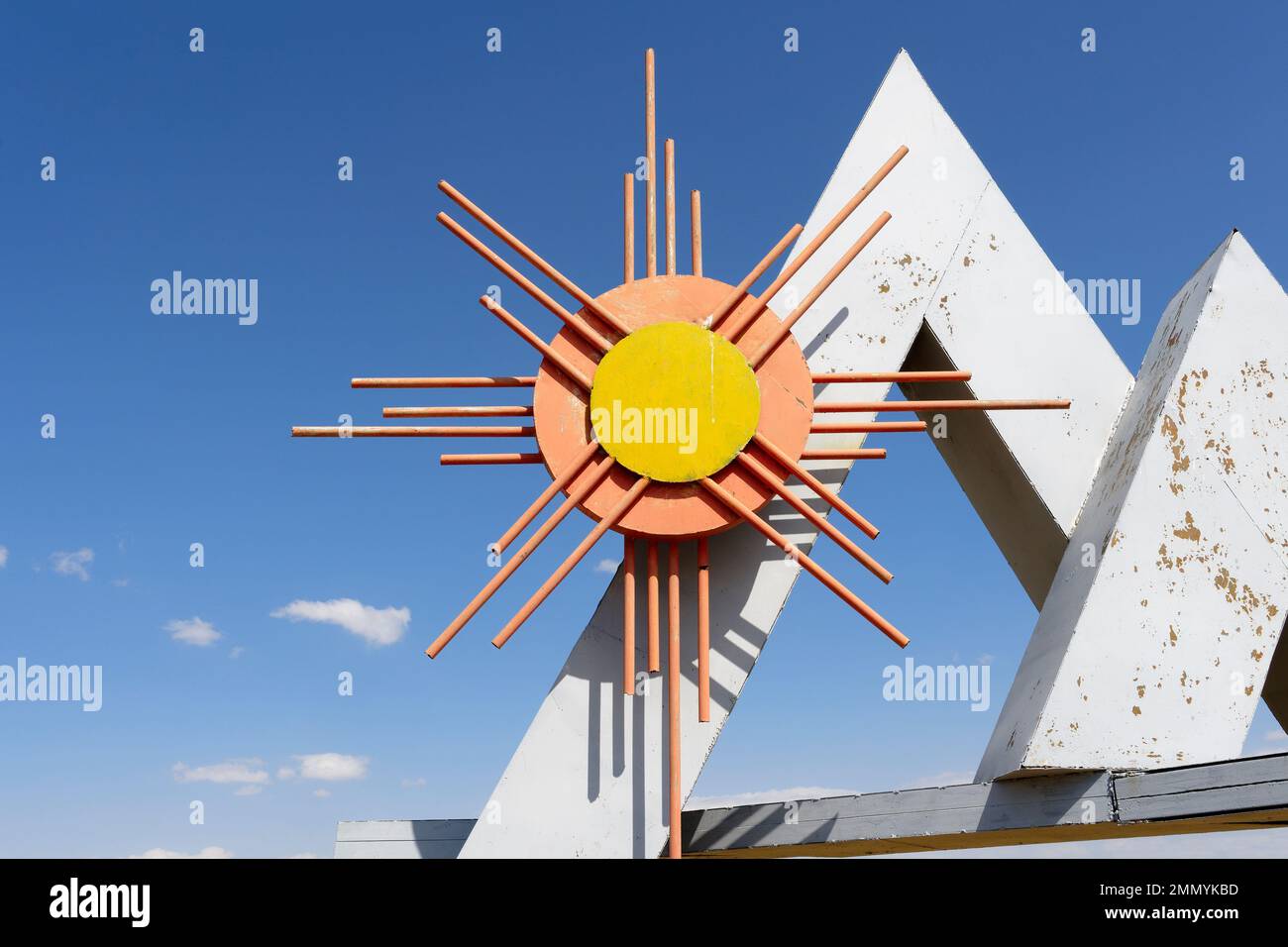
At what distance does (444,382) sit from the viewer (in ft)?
20.5

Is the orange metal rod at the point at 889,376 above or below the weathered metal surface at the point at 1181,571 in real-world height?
above

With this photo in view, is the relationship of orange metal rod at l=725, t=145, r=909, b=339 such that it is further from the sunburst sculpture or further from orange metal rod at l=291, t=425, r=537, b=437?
orange metal rod at l=291, t=425, r=537, b=437

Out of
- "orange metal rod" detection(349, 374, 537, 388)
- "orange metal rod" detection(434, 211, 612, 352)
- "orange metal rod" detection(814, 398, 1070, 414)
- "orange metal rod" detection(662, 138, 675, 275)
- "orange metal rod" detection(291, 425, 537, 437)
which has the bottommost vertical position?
"orange metal rod" detection(291, 425, 537, 437)

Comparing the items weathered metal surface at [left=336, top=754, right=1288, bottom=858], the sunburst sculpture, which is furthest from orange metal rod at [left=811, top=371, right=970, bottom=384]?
weathered metal surface at [left=336, top=754, right=1288, bottom=858]

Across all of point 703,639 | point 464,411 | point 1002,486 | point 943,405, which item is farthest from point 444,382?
point 1002,486

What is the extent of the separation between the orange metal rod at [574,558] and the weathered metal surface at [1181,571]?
2.37 m

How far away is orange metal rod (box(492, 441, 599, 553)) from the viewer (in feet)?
19.2

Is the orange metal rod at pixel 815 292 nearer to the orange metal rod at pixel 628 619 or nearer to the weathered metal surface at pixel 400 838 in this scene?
the orange metal rod at pixel 628 619

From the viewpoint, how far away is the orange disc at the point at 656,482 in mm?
5969

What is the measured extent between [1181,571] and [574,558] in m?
3.29

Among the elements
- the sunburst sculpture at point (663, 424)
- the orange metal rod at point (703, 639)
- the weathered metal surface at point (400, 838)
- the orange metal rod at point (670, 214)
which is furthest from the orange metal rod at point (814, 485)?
the weathered metal surface at point (400, 838)

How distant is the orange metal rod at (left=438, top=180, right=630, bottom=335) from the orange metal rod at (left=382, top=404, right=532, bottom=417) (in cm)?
64
